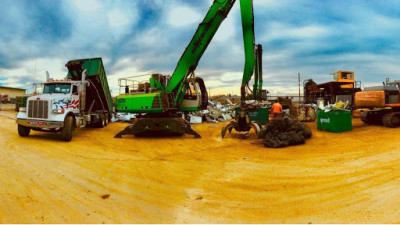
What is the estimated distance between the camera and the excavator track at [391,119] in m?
14.1

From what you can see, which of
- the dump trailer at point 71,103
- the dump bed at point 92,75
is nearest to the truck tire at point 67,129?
the dump trailer at point 71,103

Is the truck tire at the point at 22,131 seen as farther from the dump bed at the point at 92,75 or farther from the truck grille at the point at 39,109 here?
the dump bed at the point at 92,75

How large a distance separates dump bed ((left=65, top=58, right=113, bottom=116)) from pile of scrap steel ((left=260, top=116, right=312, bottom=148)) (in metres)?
9.35

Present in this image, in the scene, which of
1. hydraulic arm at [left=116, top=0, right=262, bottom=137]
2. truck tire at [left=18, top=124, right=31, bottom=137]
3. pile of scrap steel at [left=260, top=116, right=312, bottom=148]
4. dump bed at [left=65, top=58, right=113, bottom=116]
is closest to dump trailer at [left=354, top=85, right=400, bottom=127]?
pile of scrap steel at [left=260, top=116, right=312, bottom=148]

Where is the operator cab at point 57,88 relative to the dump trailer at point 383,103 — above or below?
above

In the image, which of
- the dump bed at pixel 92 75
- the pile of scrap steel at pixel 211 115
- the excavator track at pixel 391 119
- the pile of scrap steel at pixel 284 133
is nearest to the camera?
the pile of scrap steel at pixel 284 133

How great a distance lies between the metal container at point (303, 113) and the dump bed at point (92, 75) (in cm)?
1376

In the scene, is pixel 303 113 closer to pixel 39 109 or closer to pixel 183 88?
pixel 183 88

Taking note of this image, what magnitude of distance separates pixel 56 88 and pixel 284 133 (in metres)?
10.5

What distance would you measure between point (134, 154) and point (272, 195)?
5.24 meters

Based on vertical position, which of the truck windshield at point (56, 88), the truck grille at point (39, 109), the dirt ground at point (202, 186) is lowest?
the dirt ground at point (202, 186)

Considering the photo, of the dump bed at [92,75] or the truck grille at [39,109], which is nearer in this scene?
the truck grille at [39,109]

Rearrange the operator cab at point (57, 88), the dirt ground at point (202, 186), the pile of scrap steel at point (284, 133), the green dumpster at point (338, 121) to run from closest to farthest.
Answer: the dirt ground at point (202, 186), the pile of scrap steel at point (284, 133), the operator cab at point (57, 88), the green dumpster at point (338, 121)

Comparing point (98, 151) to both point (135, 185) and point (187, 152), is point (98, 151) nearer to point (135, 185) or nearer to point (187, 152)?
point (187, 152)
